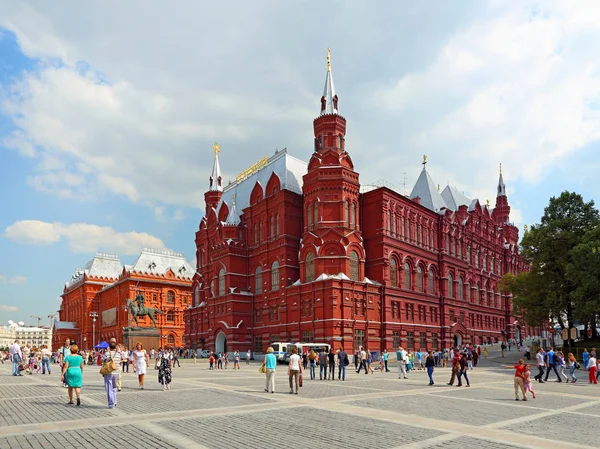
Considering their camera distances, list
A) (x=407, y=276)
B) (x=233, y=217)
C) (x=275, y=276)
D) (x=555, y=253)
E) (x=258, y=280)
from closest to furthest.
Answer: (x=555, y=253), (x=275, y=276), (x=407, y=276), (x=258, y=280), (x=233, y=217)

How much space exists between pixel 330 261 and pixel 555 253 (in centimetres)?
2243

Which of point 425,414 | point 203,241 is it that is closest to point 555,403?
point 425,414

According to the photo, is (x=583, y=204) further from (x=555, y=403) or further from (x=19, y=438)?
(x=19, y=438)

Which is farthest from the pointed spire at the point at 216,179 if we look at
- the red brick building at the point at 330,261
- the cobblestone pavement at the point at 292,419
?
the cobblestone pavement at the point at 292,419

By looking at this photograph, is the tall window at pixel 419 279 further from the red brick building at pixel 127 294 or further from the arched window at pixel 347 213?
the red brick building at pixel 127 294

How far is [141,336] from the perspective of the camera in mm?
50031

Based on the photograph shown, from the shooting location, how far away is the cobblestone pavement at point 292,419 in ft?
37.7

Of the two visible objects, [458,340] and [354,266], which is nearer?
[354,266]

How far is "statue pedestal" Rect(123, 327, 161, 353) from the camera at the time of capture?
160ft

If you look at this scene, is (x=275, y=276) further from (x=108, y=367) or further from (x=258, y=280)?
(x=108, y=367)

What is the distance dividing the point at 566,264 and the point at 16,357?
47.7 metres

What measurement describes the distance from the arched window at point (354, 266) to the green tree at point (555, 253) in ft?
55.7

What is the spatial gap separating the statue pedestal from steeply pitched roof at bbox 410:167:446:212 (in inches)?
1583

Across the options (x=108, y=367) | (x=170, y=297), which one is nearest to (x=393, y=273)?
(x=108, y=367)
